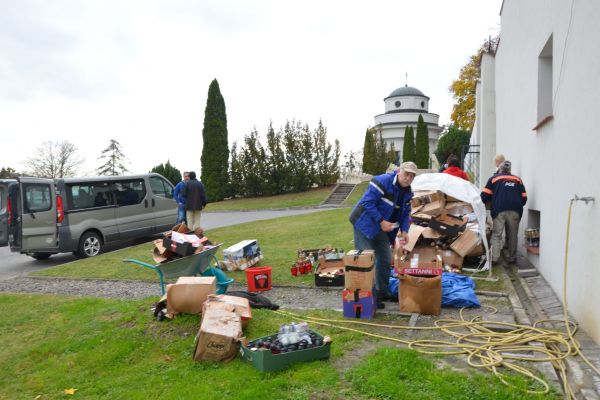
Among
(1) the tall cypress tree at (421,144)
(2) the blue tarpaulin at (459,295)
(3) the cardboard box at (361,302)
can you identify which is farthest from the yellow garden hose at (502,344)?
(1) the tall cypress tree at (421,144)

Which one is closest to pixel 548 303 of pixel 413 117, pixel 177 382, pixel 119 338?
pixel 177 382

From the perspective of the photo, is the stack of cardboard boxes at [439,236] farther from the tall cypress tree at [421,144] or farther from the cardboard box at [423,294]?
the tall cypress tree at [421,144]

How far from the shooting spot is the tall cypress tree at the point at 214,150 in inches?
1258

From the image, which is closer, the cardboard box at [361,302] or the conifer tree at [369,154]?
the cardboard box at [361,302]

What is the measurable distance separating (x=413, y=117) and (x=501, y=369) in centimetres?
4987

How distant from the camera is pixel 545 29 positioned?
6.75 m

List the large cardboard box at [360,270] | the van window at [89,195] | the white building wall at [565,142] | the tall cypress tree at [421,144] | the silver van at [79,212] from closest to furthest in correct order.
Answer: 1. the white building wall at [565,142]
2. the large cardboard box at [360,270]
3. the silver van at [79,212]
4. the van window at [89,195]
5. the tall cypress tree at [421,144]

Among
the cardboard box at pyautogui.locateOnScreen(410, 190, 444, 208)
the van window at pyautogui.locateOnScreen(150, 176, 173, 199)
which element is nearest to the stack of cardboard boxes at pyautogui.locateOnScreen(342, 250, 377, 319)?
the cardboard box at pyautogui.locateOnScreen(410, 190, 444, 208)

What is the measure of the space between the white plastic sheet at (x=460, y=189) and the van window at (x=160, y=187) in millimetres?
7897

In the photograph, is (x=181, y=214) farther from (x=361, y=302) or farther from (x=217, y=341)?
(x=217, y=341)

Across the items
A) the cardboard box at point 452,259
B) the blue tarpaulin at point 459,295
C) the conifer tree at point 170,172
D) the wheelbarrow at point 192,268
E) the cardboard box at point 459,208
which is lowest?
the blue tarpaulin at point 459,295

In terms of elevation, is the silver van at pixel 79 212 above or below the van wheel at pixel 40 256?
above

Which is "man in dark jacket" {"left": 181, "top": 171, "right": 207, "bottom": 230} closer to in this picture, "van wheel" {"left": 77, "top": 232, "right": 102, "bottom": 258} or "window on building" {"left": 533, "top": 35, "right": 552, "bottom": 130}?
"van wheel" {"left": 77, "top": 232, "right": 102, "bottom": 258}

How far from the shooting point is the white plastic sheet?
7.99 meters
